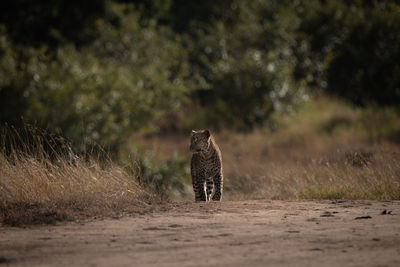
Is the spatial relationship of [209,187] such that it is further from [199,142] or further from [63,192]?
[63,192]

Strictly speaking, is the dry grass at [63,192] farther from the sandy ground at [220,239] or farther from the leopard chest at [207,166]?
the leopard chest at [207,166]

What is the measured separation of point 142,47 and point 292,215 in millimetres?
20060

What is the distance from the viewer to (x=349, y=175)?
10.9 meters

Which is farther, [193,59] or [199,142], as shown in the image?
[193,59]

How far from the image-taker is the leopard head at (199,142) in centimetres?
996

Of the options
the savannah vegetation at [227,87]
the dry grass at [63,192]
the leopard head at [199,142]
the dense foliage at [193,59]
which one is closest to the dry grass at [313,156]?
the savannah vegetation at [227,87]

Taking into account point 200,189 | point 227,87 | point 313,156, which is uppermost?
point 227,87

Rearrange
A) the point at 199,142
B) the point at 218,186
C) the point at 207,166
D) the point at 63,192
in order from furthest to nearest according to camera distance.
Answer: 1. the point at 218,186
2. the point at 207,166
3. the point at 199,142
4. the point at 63,192

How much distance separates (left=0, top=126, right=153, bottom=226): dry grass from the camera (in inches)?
325

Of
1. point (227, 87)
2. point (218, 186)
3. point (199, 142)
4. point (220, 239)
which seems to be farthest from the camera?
point (227, 87)

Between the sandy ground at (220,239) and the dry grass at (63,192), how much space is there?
478mm

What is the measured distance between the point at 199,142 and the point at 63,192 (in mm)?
2415

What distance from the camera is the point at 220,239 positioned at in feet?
22.0

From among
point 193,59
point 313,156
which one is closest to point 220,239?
point 313,156
